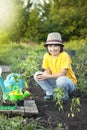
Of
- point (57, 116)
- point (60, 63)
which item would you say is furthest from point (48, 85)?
point (57, 116)

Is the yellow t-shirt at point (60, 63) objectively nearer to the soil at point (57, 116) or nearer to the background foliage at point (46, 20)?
the soil at point (57, 116)

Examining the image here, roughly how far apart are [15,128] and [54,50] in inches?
83.4

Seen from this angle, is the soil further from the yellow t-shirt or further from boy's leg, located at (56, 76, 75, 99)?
the yellow t-shirt

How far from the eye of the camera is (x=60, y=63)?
5.21 meters

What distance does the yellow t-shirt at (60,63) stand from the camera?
16.9ft

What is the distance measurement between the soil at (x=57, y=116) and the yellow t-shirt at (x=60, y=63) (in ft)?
1.28

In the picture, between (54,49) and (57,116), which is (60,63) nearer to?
(54,49)

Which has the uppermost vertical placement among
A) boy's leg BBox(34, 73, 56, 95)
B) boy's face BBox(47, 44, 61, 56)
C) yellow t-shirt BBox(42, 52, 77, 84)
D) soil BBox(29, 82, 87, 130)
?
boy's face BBox(47, 44, 61, 56)

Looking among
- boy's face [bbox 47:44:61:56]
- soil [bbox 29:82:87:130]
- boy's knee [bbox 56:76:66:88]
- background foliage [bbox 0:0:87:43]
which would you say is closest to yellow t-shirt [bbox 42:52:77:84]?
boy's face [bbox 47:44:61:56]

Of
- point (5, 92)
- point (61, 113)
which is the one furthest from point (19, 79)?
point (61, 113)

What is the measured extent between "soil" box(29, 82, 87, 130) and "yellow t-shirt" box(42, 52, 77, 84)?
39 cm

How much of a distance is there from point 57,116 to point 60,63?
3.77 feet

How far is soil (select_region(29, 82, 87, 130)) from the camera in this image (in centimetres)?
389

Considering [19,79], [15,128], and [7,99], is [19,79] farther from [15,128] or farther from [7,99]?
[15,128]
